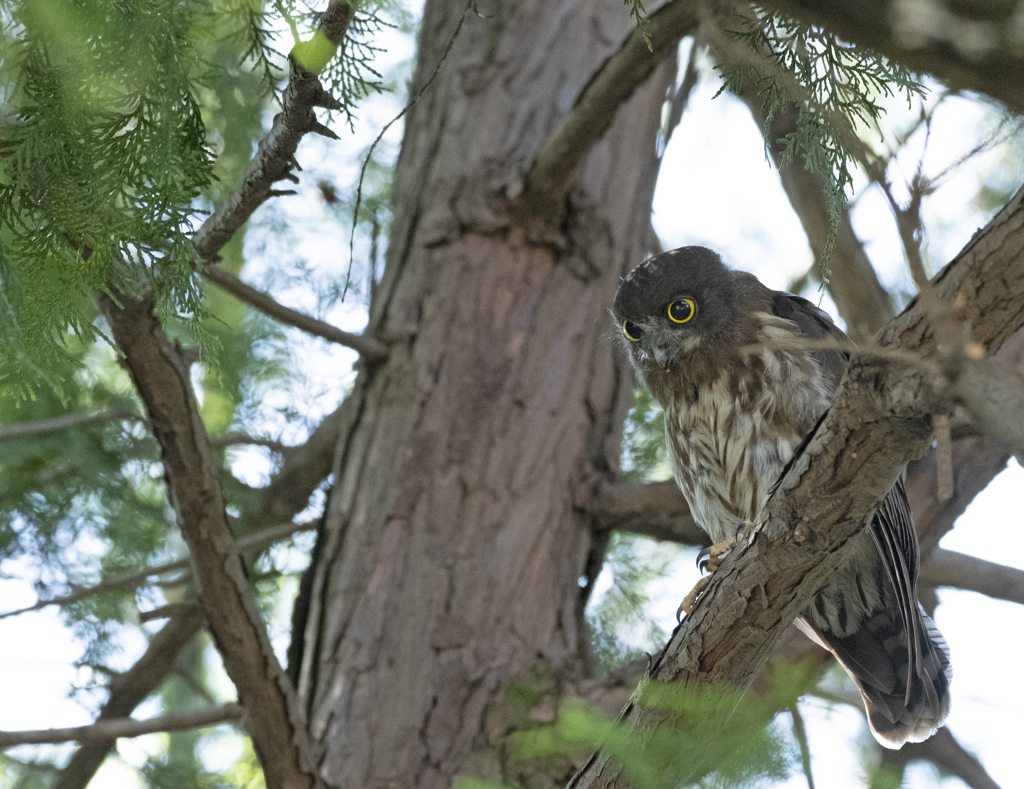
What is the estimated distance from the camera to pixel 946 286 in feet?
5.24

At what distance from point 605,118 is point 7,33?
2154 millimetres

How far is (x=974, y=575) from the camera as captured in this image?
3.56 m

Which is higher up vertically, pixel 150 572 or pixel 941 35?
pixel 150 572

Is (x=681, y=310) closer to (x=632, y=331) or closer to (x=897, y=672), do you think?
(x=632, y=331)

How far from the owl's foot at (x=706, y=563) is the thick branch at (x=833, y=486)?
572 millimetres

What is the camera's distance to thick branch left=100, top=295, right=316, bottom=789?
233cm

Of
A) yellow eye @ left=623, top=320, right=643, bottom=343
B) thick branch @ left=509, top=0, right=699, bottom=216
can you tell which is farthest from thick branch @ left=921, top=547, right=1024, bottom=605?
thick branch @ left=509, top=0, right=699, bottom=216

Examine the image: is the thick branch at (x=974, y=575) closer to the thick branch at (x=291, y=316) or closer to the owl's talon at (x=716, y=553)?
the owl's talon at (x=716, y=553)

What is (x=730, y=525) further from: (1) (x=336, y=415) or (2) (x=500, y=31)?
(2) (x=500, y=31)

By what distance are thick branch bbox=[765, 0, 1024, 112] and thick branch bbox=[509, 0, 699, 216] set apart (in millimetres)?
1829

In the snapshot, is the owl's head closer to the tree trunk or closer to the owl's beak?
the owl's beak

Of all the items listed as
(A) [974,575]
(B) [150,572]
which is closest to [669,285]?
(A) [974,575]

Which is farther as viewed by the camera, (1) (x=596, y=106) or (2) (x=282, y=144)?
(1) (x=596, y=106)

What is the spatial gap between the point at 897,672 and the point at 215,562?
247cm
